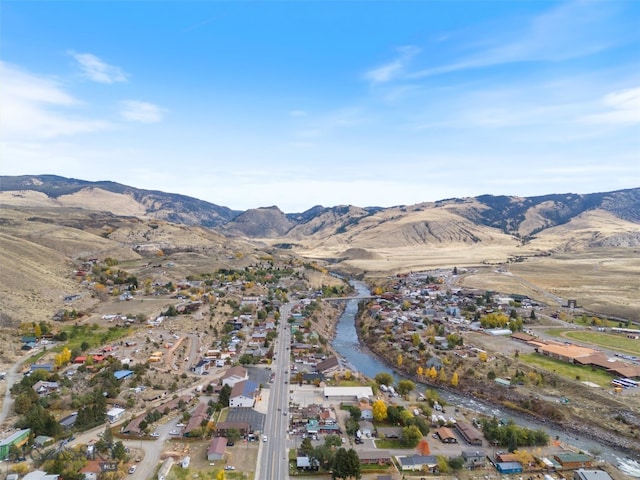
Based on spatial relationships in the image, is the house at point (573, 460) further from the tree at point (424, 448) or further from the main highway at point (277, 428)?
the main highway at point (277, 428)

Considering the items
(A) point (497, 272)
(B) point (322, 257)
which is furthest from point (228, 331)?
(B) point (322, 257)

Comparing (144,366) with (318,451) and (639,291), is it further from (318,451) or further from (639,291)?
(639,291)

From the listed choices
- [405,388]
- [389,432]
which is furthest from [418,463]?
[405,388]

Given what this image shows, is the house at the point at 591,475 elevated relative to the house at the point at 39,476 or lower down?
elevated

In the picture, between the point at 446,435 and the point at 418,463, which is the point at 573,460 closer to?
the point at 446,435

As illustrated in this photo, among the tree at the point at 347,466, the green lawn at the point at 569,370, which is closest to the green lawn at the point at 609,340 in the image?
the green lawn at the point at 569,370

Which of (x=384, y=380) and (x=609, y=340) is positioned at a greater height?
(x=609, y=340)

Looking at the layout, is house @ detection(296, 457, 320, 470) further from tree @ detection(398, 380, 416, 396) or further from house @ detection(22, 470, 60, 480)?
house @ detection(22, 470, 60, 480)

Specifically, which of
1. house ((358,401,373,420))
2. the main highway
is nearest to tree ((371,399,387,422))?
house ((358,401,373,420))
